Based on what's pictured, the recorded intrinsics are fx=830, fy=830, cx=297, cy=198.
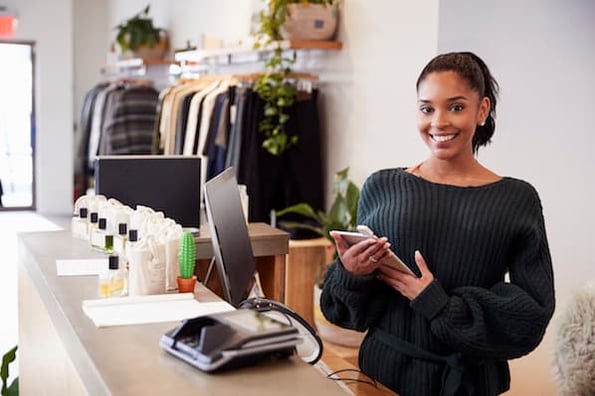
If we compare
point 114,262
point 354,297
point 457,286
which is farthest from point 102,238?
point 457,286

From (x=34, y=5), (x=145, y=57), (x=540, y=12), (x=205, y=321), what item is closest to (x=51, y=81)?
(x=34, y=5)

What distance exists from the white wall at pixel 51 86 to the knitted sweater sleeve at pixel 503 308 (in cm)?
877

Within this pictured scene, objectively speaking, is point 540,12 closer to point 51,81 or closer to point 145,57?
point 145,57

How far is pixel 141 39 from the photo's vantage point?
28.2 feet

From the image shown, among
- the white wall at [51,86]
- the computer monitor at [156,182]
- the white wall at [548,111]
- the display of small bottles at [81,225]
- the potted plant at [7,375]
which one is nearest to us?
the display of small bottles at [81,225]

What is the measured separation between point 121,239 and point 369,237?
0.92 metres

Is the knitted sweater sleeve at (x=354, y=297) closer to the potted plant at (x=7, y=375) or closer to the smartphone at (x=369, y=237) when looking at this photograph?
the smartphone at (x=369, y=237)

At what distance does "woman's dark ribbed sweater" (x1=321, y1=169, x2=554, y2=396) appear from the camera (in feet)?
6.54

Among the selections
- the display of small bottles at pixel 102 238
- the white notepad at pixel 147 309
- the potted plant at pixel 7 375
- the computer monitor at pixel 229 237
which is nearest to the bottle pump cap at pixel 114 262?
the white notepad at pixel 147 309

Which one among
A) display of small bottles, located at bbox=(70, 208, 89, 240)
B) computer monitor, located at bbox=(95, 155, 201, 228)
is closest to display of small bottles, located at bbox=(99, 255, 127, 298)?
display of small bottles, located at bbox=(70, 208, 89, 240)

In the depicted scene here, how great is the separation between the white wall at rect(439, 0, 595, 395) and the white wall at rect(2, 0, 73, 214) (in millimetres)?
7061

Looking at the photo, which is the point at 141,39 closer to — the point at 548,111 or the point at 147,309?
the point at 548,111

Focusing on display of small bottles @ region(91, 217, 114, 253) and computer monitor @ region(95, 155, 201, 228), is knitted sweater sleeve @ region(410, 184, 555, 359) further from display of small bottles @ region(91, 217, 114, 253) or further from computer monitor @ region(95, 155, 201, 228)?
computer monitor @ region(95, 155, 201, 228)

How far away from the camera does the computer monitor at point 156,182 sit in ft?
10.2
